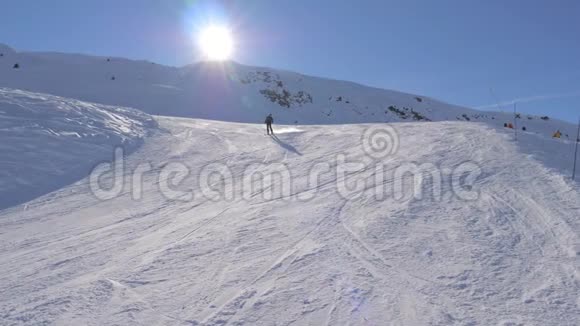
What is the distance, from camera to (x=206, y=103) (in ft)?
107

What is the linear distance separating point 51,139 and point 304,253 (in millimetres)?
10490

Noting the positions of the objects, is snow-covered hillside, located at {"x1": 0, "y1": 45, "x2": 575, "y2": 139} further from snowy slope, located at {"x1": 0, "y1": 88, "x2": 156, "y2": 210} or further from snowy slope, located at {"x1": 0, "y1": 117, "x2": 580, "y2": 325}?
snowy slope, located at {"x1": 0, "y1": 117, "x2": 580, "y2": 325}

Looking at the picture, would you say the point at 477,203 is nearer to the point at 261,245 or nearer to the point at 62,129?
the point at 261,245

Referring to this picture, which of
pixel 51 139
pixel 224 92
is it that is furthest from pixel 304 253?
pixel 224 92

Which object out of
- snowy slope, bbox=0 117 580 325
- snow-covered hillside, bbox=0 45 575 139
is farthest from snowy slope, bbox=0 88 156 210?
snow-covered hillside, bbox=0 45 575 139

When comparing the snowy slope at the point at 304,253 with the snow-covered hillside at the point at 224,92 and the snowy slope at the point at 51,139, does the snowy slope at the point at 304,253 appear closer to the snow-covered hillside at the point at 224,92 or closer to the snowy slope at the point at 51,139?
the snowy slope at the point at 51,139

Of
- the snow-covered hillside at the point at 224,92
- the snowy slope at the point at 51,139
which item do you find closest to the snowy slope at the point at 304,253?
the snowy slope at the point at 51,139

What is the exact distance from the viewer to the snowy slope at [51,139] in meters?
10.4

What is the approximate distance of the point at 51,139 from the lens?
13.3 meters

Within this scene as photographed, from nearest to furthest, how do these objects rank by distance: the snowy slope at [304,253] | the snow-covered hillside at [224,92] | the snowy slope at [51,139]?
the snowy slope at [304,253]
the snowy slope at [51,139]
the snow-covered hillside at [224,92]

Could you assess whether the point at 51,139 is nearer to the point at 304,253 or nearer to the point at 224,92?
the point at 304,253

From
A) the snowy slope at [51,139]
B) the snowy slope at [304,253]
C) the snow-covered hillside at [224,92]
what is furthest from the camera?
the snow-covered hillside at [224,92]

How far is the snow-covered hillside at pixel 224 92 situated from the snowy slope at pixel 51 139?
36.5ft

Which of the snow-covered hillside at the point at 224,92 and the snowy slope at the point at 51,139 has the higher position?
the snow-covered hillside at the point at 224,92
